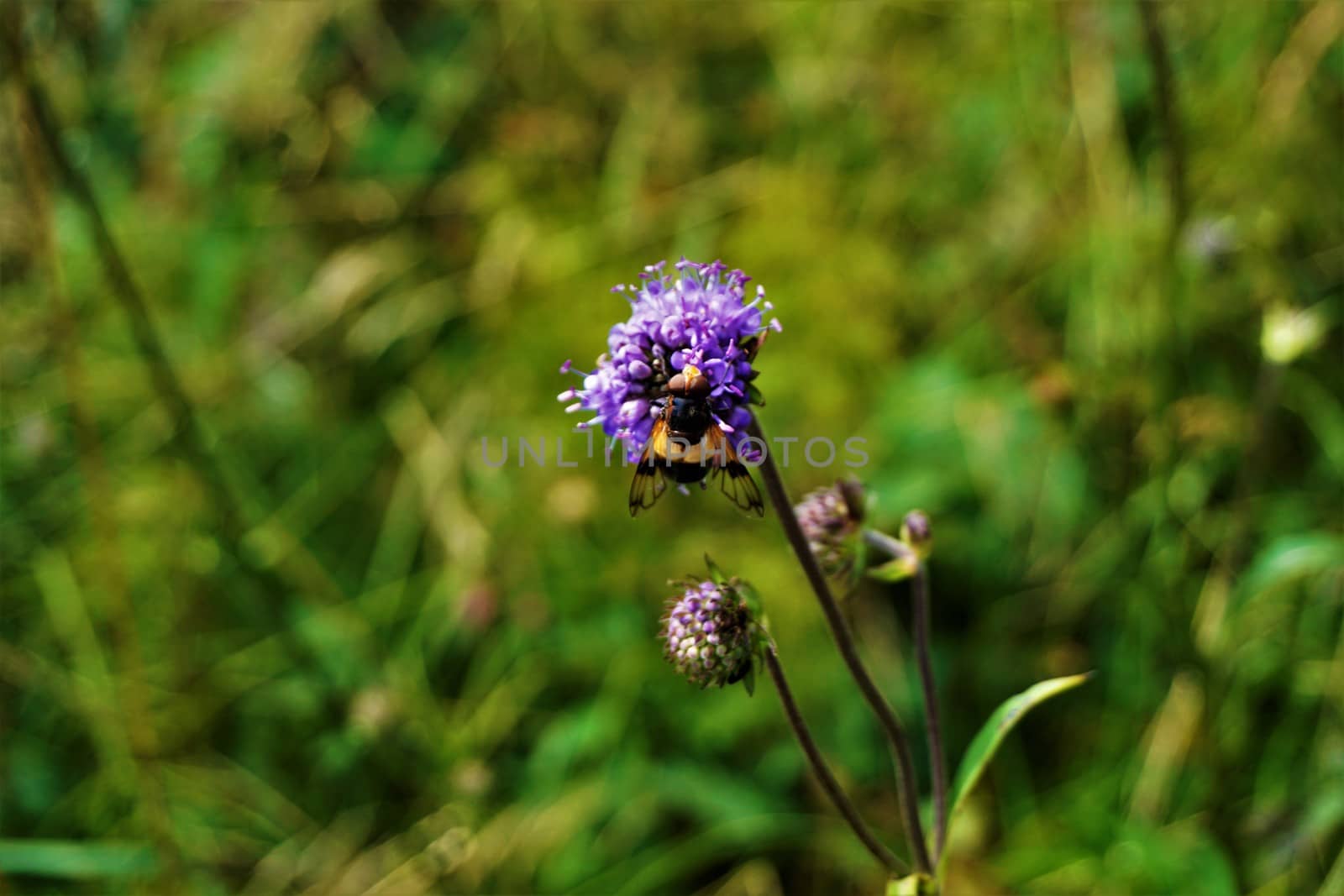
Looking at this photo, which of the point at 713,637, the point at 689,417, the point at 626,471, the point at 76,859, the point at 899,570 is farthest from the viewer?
the point at 626,471

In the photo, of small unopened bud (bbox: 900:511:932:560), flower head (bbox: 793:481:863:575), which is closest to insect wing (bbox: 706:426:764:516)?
flower head (bbox: 793:481:863:575)

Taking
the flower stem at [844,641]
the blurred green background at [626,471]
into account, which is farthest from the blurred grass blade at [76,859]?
the flower stem at [844,641]

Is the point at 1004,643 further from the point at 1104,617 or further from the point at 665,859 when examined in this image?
the point at 665,859

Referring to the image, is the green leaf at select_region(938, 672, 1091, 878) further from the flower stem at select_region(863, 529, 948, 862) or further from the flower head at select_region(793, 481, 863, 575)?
the flower head at select_region(793, 481, 863, 575)

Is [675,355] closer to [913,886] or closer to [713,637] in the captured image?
[713,637]

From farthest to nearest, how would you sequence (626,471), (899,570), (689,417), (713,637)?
(626,471)
(899,570)
(713,637)
(689,417)

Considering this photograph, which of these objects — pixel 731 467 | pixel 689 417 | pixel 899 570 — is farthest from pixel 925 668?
pixel 689 417

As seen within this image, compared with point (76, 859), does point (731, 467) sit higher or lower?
lower
